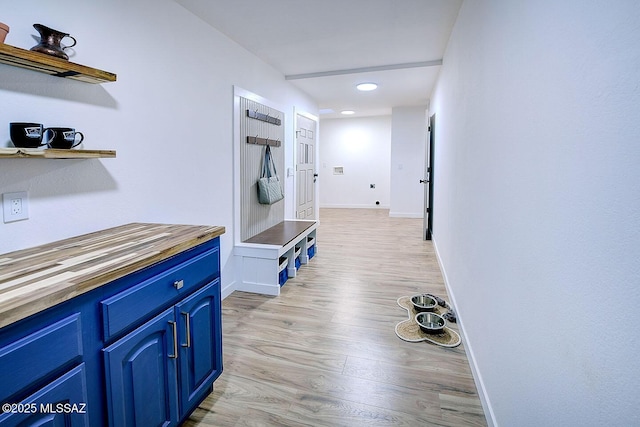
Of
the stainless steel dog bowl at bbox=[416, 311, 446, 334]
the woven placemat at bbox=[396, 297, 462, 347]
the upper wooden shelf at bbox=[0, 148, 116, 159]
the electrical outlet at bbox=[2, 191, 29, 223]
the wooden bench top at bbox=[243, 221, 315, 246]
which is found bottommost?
the woven placemat at bbox=[396, 297, 462, 347]

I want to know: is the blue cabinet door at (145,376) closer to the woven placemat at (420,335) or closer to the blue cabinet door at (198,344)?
the blue cabinet door at (198,344)

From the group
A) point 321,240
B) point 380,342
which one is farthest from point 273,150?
point 380,342

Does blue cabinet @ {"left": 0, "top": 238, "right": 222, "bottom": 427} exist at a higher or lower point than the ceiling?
lower

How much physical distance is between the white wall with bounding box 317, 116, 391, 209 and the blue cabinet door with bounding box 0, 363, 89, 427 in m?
8.13

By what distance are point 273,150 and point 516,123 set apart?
3123mm

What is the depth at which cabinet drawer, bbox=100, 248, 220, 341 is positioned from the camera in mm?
1176

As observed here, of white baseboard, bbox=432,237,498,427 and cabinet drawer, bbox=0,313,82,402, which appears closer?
cabinet drawer, bbox=0,313,82,402

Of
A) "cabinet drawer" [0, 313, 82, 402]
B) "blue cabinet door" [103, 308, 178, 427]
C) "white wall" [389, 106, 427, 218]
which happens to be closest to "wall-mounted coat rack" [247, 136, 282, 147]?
"blue cabinet door" [103, 308, 178, 427]

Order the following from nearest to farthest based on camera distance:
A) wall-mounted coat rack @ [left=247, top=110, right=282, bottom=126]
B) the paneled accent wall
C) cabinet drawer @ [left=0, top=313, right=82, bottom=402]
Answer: cabinet drawer @ [left=0, top=313, right=82, bottom=402], the paneled accent wall, wall-mounted coat rack @ [left=247, top=110, right=282, bottom=126]

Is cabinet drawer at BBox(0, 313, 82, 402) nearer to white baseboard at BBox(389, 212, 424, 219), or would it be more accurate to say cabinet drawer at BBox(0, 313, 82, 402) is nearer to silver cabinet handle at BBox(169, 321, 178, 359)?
silver cabinet handle at BBox(169, 321, 178, 359)

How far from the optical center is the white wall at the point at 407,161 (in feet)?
24.5

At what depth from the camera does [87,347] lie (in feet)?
3.59

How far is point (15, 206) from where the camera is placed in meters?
1.47

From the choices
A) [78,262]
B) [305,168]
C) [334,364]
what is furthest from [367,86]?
[78,262]
